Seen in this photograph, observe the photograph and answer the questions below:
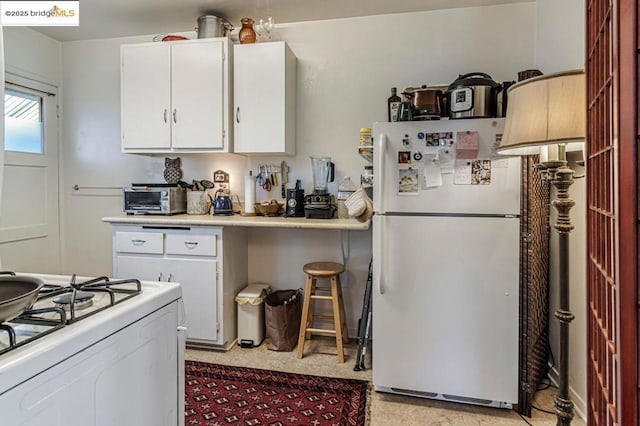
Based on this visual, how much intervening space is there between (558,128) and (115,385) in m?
1.61

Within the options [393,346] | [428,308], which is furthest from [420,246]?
[393,346]

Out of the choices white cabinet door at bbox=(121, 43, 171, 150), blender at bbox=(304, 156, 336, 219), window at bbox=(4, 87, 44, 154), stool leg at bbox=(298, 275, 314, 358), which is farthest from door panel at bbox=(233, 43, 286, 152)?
window at bbox=(4, 87, 44, 154)

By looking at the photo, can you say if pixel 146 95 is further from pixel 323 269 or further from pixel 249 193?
pixel 323 269

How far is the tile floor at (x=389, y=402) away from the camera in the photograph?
6.42 feet

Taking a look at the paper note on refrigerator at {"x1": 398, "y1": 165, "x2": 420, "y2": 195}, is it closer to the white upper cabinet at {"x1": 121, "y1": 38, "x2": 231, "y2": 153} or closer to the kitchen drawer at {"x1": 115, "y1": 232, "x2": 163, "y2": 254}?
the white upper cabinet at {"x1": 121, "y1": 38, "x2": 231, "y2": 153}

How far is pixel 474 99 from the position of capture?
6.53ft

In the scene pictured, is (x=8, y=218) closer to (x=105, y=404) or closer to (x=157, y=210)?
(x=157, y=210)

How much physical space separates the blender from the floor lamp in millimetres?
1413

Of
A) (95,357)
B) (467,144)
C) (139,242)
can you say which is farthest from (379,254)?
(139,242)

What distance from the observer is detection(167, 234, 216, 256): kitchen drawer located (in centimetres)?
267

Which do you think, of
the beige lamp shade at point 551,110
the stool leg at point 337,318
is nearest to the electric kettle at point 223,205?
the stool leg at point 337,318

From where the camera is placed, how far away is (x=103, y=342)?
2.85 feet

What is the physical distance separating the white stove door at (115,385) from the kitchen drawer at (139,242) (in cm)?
170

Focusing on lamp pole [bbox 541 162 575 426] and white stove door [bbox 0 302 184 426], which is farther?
lamp pole [bbox 541 162 575 426]
